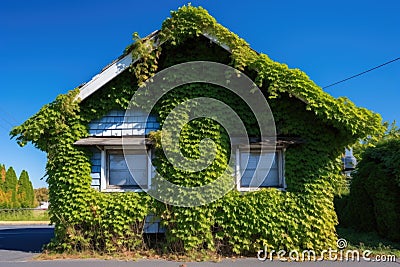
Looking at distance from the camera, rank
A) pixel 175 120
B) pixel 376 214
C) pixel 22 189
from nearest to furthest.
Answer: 1. pixel 175 120
2. pixel 376 214
3. pixel 22 189

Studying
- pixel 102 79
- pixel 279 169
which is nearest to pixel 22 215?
pixel 102 79

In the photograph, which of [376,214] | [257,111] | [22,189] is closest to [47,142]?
[257,111]

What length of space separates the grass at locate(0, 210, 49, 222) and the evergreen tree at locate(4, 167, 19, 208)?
2.47 m

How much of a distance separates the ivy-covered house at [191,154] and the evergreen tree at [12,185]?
26699mm

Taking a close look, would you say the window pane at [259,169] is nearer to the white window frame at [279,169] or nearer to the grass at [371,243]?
the white window frame at [279,169]

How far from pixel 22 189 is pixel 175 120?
29904mm

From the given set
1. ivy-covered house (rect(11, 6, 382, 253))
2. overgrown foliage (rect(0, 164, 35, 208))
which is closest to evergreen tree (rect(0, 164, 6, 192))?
overgrown foliage (rect(0, 164, 35, 208))

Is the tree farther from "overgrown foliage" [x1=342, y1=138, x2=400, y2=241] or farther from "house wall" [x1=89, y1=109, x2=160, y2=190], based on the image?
"overgrown foliage" [x1=342, y1=138, x2=400, y2=241]

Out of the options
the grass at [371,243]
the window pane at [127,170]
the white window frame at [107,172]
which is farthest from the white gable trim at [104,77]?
the grass at [371,243]

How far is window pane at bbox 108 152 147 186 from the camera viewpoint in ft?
32.9

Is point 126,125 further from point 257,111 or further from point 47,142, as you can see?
point 257,111

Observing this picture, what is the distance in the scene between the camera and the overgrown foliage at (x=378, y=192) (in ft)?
35.8

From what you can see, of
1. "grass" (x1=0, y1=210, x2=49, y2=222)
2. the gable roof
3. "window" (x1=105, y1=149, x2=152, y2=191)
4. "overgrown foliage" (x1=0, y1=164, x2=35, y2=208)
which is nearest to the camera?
the gable roof

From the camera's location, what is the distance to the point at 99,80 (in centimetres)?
977
